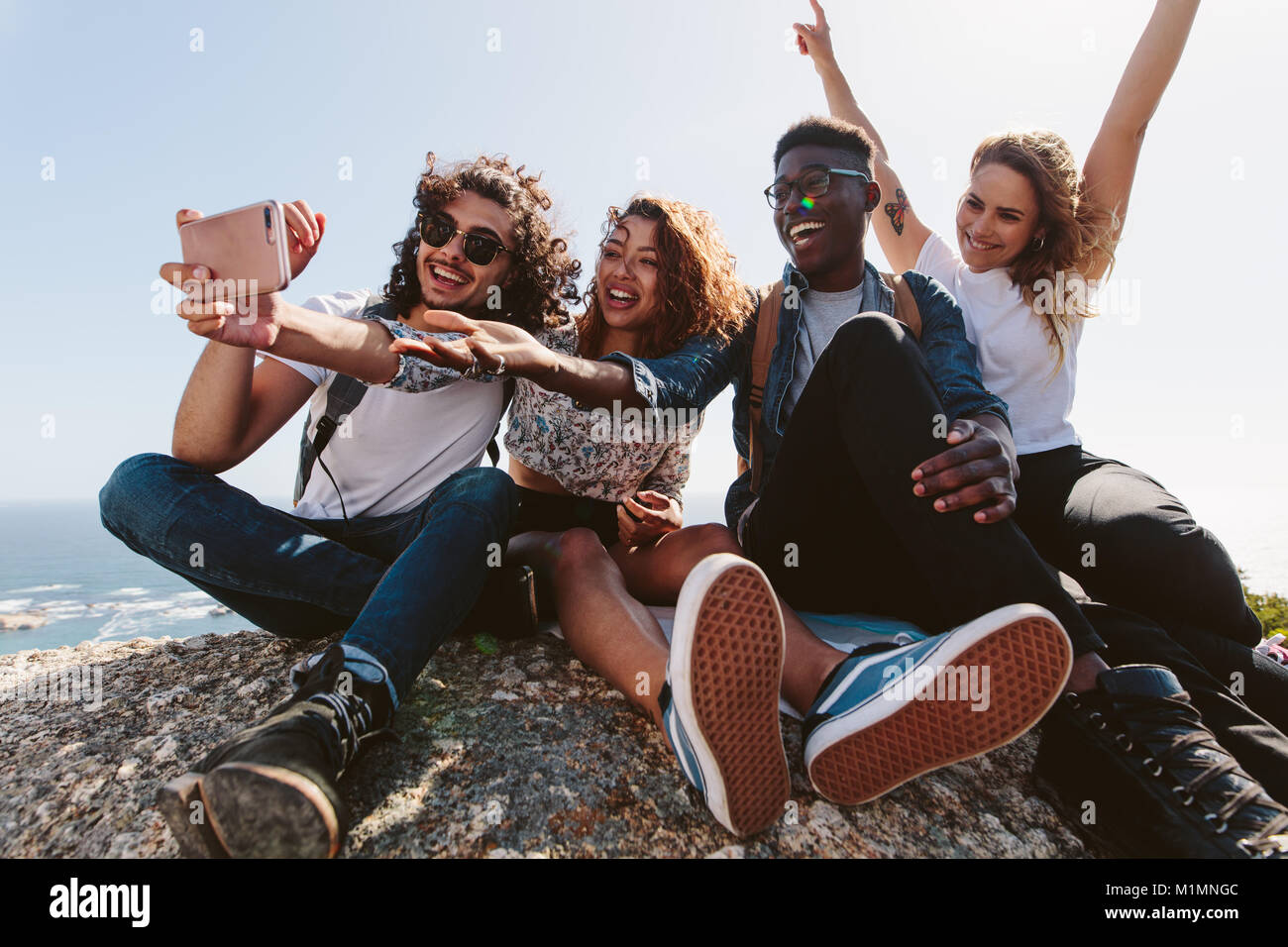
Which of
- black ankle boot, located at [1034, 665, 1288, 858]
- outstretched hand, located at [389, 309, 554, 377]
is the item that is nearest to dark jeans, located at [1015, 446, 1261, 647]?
black ankle boot, located at [1034, 665, 1288, 858]

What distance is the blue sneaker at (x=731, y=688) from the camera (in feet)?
5.14

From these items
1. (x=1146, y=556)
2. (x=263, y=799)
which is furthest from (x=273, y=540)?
(x=1146, y=556)

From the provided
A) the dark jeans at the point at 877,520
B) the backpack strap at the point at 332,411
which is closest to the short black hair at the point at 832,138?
the dark jeans at the point at 877,520

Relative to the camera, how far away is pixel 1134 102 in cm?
349

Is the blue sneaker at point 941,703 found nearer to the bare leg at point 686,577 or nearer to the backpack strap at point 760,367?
the bare leg at point 686,577

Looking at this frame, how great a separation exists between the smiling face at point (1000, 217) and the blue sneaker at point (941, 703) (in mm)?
2595

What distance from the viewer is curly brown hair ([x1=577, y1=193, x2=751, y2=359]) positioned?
3143 mm

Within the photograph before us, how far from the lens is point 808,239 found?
3.26 m

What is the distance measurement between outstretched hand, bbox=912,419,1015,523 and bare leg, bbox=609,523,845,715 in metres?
0.62

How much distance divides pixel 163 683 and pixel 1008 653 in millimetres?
3076

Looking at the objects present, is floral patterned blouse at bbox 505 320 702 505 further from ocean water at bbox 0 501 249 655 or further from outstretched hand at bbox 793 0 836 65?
ocean water at bbox 0 501 249 655
